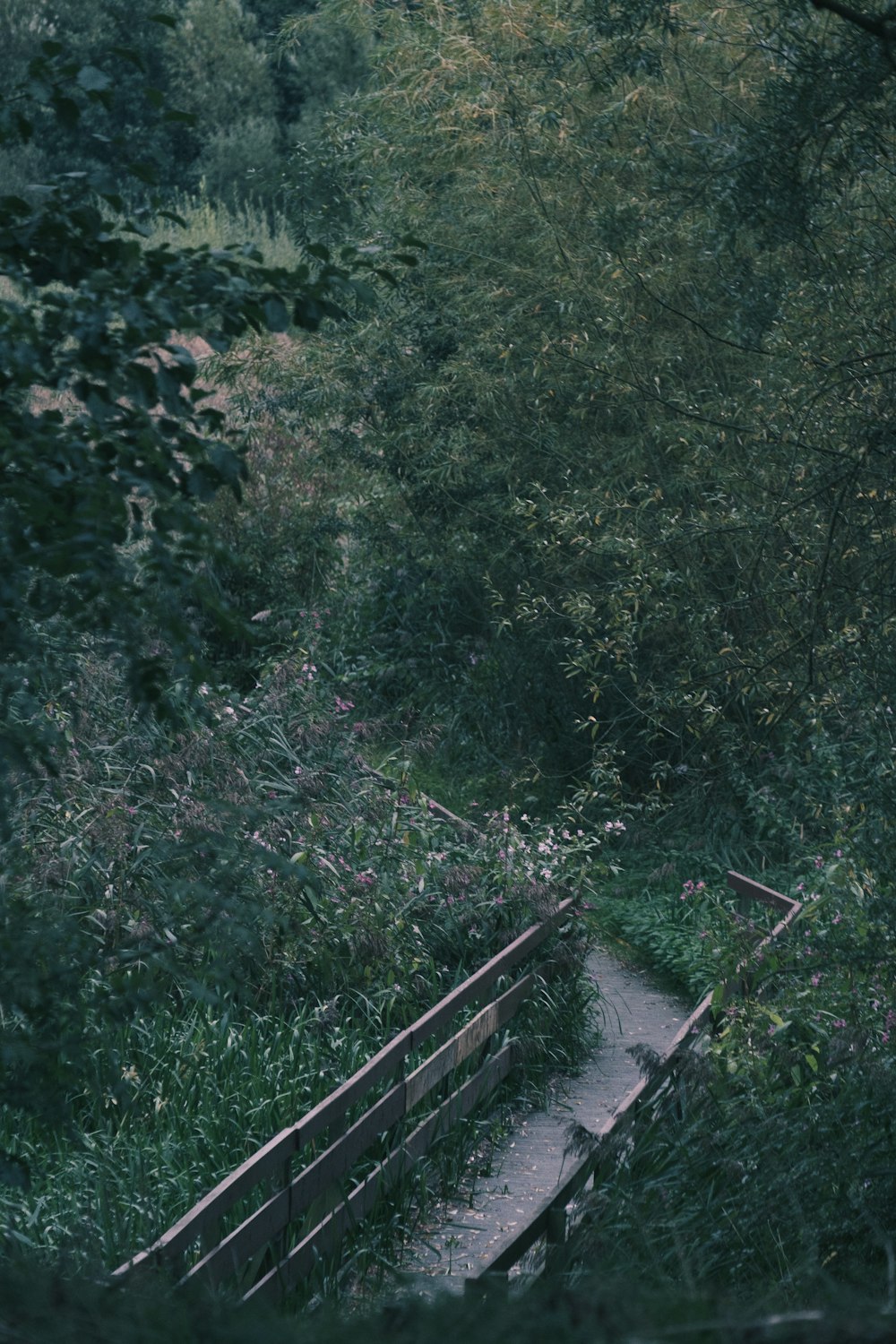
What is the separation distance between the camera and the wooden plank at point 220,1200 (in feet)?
12.3

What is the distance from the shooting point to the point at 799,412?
6523 mm

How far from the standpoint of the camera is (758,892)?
24.0ft

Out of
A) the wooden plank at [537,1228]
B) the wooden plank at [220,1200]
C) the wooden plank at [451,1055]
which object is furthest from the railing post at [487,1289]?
the wooden plank at [451,1055]

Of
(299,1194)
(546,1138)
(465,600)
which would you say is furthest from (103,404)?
(465,600)

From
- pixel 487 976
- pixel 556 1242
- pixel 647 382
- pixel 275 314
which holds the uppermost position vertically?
pixel 275 314

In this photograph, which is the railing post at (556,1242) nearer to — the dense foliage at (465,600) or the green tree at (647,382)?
the dense foliage at (465,600)

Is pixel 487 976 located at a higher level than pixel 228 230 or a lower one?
lower

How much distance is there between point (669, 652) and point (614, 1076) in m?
Result: 3.09

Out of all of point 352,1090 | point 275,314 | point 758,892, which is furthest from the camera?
point 758,892

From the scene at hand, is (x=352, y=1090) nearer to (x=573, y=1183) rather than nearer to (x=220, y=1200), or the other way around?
(x=220, y=1200)

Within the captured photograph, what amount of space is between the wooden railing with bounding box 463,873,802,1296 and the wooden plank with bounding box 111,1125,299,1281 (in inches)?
29.3

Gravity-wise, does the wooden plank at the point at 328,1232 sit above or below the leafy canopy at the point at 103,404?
below

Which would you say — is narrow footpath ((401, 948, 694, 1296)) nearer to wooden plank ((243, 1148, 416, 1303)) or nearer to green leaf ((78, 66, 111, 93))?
wooden plank ((243, 1148, 416, 1303))

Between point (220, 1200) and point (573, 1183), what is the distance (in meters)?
1.06
